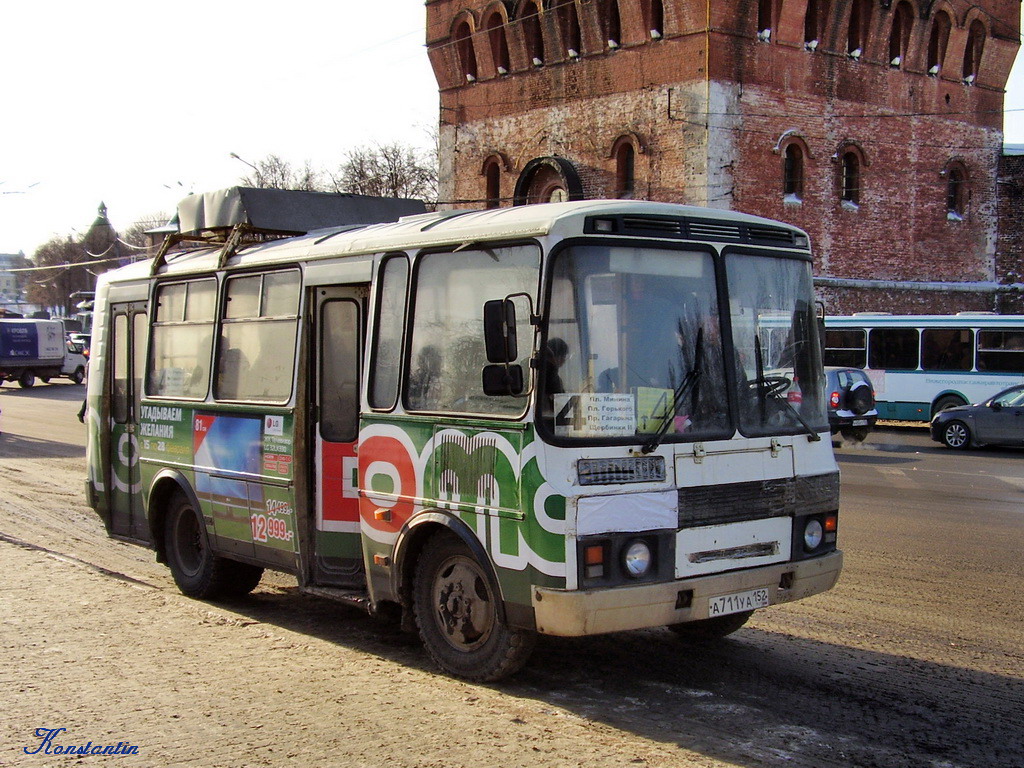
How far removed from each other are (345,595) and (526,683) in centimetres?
152

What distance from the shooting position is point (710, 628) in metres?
7.26

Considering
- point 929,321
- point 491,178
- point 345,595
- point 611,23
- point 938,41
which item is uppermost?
point 938,41

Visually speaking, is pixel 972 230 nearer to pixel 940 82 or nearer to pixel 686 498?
pixel 940 82

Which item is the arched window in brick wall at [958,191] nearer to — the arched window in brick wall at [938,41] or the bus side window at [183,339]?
the arched window in brick wall at [938,41]

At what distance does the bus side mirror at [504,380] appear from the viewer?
229 inches

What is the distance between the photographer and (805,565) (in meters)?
6.48

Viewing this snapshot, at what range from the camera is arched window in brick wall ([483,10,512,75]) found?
38.0m

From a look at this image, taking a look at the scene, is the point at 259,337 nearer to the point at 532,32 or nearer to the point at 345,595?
the point at 345,595

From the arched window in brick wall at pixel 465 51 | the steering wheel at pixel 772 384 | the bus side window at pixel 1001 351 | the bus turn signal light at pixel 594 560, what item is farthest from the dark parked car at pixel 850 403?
the arched window in brick wall at pixel 465 51

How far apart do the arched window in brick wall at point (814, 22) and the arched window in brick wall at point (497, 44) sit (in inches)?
383

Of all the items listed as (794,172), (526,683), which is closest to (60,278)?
(794,172)

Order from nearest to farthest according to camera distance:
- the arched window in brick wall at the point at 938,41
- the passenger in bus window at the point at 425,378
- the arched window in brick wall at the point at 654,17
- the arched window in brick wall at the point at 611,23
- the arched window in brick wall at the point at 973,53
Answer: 1. the passenger in bus window at the point at 425,378
2. the arched window in brick wall at the point at 654,17
3. the arched window in brick wall at the point at 611,23
4. the arched window in brick wall at the point at 938,41
5. the arched window in brick wall at the point at 973,53

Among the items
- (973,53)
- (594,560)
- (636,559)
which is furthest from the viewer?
(973,53)

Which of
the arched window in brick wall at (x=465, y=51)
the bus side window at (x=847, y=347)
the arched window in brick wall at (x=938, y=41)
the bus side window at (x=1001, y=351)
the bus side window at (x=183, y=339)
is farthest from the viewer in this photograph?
the arched window in brick wall at (x=465, y=51)
